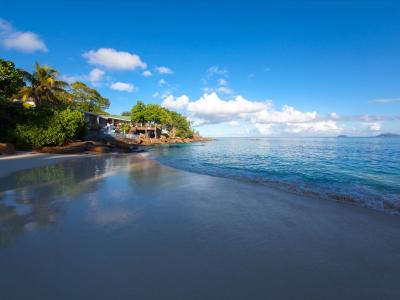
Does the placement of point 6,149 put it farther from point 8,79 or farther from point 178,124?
point 178,124

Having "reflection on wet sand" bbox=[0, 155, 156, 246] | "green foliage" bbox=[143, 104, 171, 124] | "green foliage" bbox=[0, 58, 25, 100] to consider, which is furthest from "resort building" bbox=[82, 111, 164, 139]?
"reflection on wet sand" bbox=[0, 155, 156, 246]

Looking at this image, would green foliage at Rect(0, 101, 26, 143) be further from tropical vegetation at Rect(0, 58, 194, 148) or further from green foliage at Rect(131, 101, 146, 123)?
green foliage at Rect(131, 101, 146, 123)

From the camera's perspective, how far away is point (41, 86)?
103 feet

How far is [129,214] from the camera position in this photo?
205 inches

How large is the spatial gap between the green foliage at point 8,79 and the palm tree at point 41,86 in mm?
1828

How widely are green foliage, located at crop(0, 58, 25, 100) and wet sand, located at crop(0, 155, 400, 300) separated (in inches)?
1095

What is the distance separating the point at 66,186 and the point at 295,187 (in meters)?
9.73

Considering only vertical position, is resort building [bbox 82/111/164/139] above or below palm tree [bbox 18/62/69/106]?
below

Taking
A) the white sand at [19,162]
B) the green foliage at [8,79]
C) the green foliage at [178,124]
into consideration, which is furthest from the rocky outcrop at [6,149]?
the green foliage at [178,124]

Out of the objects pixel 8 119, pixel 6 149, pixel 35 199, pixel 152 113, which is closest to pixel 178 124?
pixel 152 113

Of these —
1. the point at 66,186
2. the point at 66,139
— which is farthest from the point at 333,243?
the point at 66,139

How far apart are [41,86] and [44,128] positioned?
14.4 meters

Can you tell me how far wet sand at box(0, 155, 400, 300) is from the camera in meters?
2.63

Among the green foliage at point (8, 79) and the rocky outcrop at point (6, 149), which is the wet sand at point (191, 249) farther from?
the green foliage at point (8, 79)
